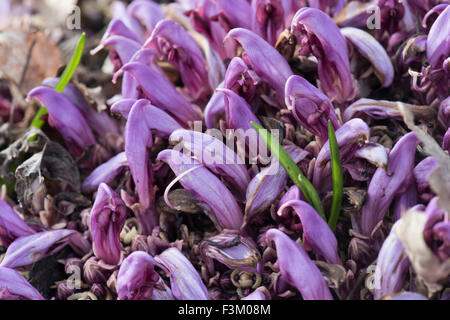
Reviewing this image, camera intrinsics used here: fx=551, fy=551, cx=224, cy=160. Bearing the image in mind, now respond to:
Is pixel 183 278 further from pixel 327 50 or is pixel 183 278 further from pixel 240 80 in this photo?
pixel 327 50

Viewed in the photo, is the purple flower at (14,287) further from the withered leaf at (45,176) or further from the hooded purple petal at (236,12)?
the hooded purple petal at (236,12)

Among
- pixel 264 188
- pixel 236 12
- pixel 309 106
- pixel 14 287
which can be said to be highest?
pixel 236 12

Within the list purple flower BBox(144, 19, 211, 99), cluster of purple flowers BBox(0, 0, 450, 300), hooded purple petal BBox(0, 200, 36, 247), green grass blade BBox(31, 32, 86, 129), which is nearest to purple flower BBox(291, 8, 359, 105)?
cluster of purple flowers BBox(0, 0, 450, 300)

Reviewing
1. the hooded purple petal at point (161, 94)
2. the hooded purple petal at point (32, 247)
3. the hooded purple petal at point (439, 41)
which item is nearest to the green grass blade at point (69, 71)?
the hooded purple petal at point (161, 94)

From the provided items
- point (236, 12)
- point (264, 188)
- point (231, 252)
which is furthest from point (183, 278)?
point (236, 12)
